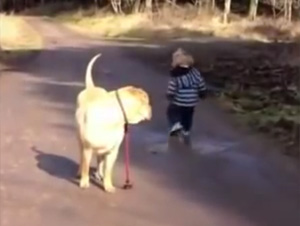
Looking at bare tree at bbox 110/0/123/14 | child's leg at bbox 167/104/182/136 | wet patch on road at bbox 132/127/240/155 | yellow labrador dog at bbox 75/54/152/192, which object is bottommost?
bare tree at bbox 110/0/123/14

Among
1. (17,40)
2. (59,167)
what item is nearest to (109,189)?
(59,167)

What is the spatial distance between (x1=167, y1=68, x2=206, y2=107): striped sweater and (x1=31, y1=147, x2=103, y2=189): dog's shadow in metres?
1.79

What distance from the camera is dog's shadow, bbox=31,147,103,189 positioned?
10.9 m

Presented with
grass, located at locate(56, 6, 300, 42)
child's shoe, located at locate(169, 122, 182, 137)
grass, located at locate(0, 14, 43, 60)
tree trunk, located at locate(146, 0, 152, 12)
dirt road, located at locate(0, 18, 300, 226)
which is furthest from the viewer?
tree trunk, located at locate(146, 0, 152, 12)

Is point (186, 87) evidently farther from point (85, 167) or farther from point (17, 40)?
point (17, 40)

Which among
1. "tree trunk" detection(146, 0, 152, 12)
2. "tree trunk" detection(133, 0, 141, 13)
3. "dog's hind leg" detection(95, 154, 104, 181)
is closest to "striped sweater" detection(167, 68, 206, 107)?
"dog's hind leg" detection(95, 154, 104, 181)

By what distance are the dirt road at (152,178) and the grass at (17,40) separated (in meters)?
13.7

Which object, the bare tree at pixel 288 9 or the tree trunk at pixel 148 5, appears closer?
the bare tree at pixel 288 9

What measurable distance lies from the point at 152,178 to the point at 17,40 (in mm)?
25549

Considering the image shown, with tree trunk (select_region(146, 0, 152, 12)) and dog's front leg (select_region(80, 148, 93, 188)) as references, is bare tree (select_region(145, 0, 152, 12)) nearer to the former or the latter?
tree trunk (select_region(146, 0, 152, 12))

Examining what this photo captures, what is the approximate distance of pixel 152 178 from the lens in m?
11.0

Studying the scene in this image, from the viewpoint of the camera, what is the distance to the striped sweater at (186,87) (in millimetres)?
12734

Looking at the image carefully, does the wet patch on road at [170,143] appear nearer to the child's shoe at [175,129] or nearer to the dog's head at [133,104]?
the child's shoe at [175,129]

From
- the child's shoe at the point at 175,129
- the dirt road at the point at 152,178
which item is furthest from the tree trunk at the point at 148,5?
the child's shoe at the point at 175,129
